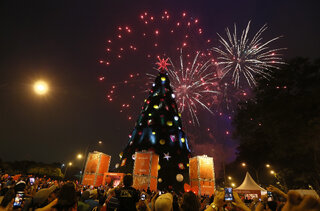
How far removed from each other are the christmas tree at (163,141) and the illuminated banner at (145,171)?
3.58 m

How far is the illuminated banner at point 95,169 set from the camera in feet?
83.4

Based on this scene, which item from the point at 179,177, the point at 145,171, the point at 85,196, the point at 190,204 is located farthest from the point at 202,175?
the point at 190,204

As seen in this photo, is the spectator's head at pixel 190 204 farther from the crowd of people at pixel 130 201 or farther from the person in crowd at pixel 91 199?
the person in crowd at pixel 91 199

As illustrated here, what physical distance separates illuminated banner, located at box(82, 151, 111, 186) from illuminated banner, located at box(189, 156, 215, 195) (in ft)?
45.3

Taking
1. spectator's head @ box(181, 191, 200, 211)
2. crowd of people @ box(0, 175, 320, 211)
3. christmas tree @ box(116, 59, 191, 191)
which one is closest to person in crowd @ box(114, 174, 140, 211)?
crowd of people @ box(0, 175, 320, 211)

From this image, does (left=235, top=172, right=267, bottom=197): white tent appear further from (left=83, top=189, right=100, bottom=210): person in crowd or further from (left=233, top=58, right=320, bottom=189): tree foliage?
(left=83, top=189, right=100, bottom=210): person in crowd

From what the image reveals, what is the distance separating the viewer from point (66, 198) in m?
3.66

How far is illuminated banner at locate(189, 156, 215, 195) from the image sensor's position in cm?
2391

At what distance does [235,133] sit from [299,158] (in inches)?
432

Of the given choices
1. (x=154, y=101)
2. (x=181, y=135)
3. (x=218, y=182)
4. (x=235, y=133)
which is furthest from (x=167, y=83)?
(x=218, y=182)

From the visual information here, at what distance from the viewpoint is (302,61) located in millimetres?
22484

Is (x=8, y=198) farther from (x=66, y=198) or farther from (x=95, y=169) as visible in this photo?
(x=95, y=169)

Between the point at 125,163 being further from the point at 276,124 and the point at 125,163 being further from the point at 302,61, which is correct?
the point at 302,61

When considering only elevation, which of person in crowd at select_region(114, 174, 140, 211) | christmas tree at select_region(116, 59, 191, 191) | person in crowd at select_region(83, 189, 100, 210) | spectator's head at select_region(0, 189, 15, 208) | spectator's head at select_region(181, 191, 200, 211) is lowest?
spectator's head at select_region(0, 189, 15, 208)
